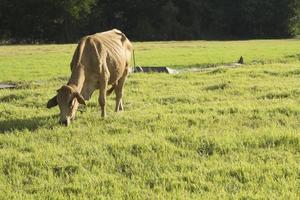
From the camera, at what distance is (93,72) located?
12.3 metres

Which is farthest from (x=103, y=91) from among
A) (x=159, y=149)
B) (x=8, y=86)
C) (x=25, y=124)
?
(x=8, y=86)

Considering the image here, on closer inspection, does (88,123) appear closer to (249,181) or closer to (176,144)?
(176,144)

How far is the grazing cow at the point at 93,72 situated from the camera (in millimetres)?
11211

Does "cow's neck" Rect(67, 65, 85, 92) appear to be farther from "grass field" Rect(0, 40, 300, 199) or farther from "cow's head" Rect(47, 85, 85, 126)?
"grass field" Rect(0, 40, 300, 199)

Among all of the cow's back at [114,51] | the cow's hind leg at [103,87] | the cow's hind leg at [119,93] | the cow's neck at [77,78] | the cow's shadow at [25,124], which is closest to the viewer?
the cow's shadow at [25,124]

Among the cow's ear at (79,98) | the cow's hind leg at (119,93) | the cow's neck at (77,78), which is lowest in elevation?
the cow's hind leg at (119,93)

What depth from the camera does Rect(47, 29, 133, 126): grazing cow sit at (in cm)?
1121

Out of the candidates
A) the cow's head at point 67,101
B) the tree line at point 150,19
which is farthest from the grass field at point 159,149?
the tree line at point 150,19

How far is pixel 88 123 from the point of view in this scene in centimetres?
1156

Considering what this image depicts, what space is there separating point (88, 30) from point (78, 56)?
71.0 m

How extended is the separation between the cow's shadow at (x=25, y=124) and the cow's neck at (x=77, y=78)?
97 centimetres

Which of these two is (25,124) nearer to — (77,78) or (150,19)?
(77,78)

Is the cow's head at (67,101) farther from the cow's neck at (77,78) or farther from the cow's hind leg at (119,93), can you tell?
the cow's hind leg at (119,93)

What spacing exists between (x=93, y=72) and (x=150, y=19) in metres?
74.8
